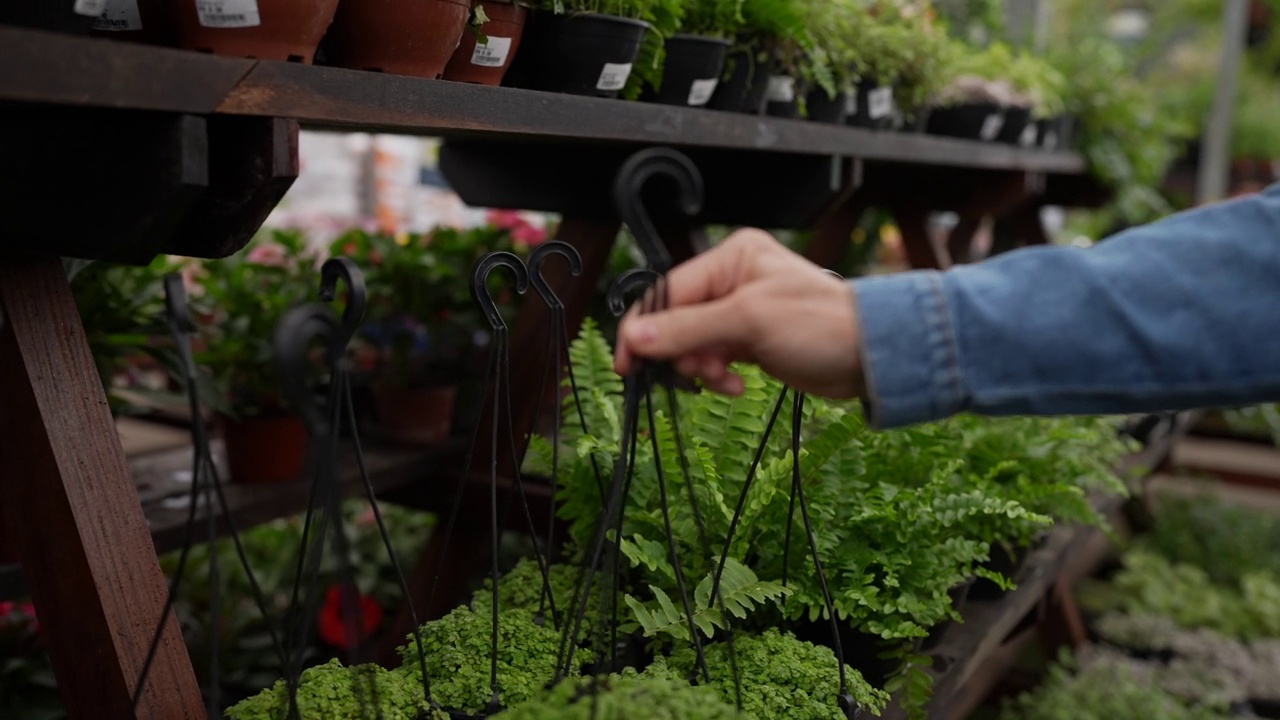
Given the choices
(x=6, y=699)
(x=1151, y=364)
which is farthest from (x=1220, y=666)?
(x=6, y=699)

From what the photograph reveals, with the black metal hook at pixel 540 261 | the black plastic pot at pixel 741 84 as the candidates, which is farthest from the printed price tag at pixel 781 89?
the black metal hook at pixel 540 261

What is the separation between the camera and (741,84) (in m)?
1.72

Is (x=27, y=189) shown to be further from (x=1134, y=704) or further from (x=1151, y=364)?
(x=1134, y=704)

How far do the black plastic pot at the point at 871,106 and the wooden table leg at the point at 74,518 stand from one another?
59.2 inches

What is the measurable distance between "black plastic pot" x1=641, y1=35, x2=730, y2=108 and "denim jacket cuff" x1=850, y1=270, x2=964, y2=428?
32.9 inches

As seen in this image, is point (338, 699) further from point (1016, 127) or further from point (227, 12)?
point (1016, 127)

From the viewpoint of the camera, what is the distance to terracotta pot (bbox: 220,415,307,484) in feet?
6.35

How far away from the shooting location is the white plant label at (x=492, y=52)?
1.25 meters

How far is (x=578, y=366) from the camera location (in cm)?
158

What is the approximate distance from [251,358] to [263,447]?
205mm

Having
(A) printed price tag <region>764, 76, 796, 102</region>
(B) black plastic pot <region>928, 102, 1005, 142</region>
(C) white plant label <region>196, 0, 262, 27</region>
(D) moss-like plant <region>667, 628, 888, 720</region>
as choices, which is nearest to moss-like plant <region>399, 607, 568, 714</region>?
(D) moss-like plant <region>667, 628, 888, 720</region>

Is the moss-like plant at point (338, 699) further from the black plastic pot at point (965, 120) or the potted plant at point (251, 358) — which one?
the black plastic pot at point (965, 120)

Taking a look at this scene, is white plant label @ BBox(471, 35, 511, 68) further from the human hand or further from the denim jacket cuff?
the denim jacket cuff

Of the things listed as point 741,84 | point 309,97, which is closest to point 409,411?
point 741,84
